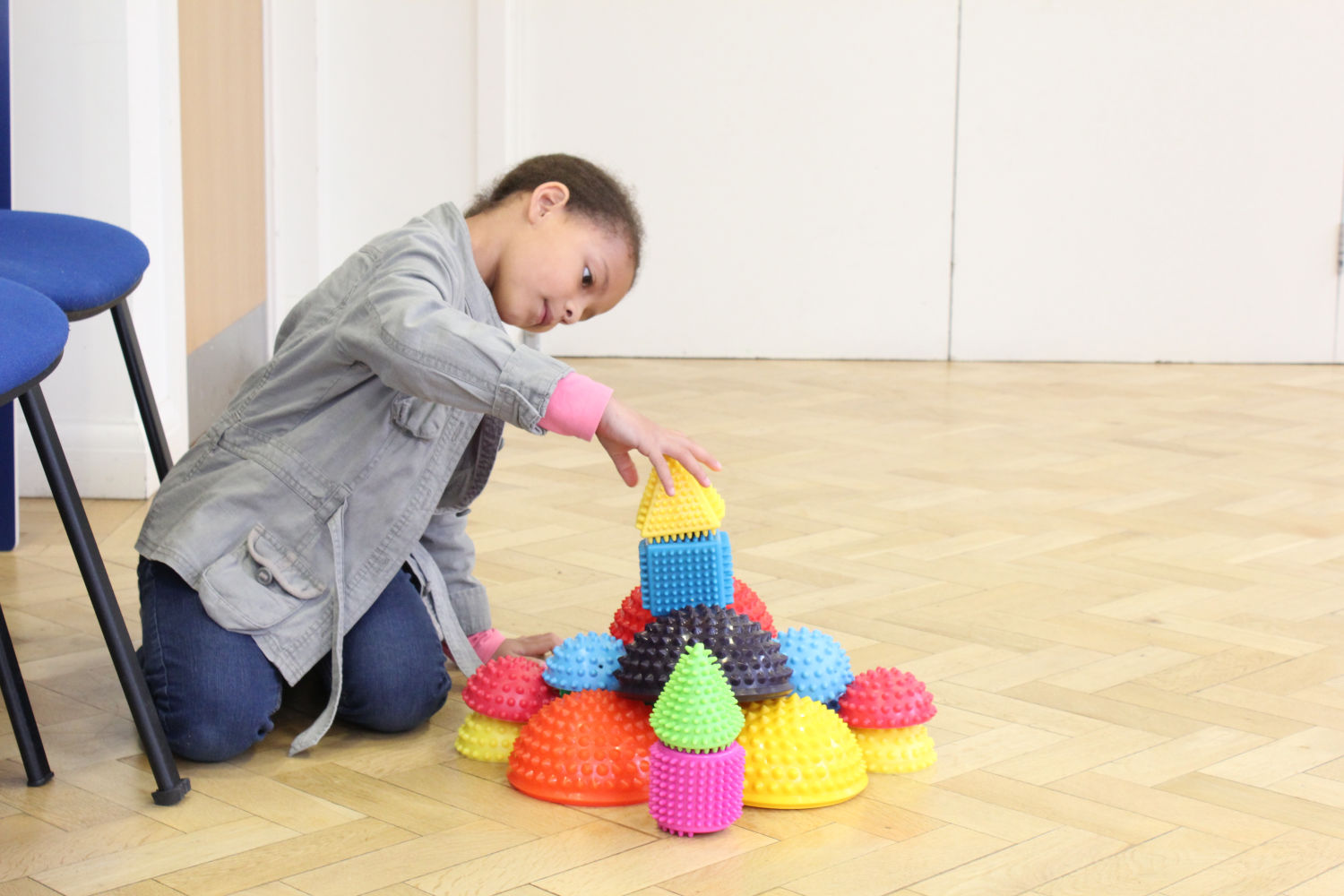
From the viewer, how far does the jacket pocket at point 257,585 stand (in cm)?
129

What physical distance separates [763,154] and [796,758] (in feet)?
10.8

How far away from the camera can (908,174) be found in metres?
4.29

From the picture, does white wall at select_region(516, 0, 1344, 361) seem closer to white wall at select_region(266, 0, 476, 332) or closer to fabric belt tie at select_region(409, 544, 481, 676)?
white wall at select_region(266, 0, 476, 332)

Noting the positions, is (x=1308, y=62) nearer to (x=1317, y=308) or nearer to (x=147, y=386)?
(x=1317, y=308)

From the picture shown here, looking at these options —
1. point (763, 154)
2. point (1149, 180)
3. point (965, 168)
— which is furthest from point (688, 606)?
point (1149, 180)

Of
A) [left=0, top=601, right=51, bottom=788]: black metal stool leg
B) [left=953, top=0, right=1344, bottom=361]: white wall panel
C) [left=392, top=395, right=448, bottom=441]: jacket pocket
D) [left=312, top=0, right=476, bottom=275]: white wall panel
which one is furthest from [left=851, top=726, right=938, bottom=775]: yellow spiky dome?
[left=953, top=0, right=1344, bottom=361]: white wall panel

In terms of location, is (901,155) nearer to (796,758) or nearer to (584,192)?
(584,192)

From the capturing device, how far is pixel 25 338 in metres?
0.94

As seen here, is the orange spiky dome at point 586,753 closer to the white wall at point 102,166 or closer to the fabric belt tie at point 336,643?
the fabric belt tie at point 336,643

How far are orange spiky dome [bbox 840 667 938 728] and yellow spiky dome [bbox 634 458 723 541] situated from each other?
0.19m

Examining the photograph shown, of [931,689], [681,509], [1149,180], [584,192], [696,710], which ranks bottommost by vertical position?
[931,689]

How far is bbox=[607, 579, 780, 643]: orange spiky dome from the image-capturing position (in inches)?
52.6

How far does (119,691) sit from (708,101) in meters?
3.10

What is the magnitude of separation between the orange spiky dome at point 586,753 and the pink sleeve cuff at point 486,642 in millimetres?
333
